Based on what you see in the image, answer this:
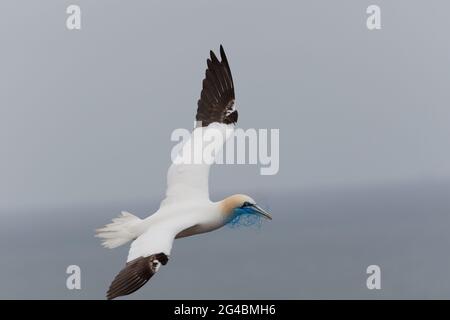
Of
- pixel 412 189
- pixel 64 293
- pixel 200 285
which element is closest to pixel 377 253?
pixel 200 285

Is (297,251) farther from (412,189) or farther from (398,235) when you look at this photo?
(412,189)

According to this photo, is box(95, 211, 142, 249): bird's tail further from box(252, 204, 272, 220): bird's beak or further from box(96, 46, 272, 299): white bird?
box(252, 204, 272, 220): bird's beak

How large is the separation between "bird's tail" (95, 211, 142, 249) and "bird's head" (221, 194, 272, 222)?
1268mm

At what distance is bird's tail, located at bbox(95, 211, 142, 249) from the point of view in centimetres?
1251

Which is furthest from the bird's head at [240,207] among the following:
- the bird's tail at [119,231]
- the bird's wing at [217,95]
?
the bird's wing at [217,95]

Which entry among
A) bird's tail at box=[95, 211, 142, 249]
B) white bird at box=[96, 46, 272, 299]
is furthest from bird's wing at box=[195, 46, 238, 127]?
bird's tail at box=[95, 211, 142, 249]

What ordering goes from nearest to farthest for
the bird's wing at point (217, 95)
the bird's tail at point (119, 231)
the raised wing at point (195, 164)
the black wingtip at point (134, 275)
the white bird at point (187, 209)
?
the black wingtip at point (134, 275)
the white bird at point (187, 209)
the bird's tail at point (119, 231)
the raised wing at point (195, 164)
the bird's wing at point (217, 95)

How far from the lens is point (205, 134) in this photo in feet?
46.4

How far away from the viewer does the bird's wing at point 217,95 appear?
47.2ft

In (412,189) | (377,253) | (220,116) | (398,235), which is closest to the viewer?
(220,116)

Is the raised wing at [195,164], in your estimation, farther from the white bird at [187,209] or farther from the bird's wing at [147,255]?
the bird's wing at [147,255]

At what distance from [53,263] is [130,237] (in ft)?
212

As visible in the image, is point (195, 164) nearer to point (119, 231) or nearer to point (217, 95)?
point (217, 95)

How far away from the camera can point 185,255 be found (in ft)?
256
